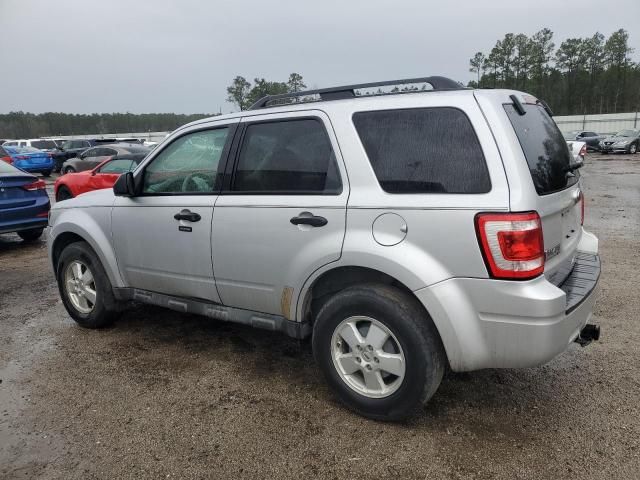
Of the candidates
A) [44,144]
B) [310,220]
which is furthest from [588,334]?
[44,144]

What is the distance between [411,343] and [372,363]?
31cm

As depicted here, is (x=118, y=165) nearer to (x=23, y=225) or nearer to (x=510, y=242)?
(x=23, y=225)

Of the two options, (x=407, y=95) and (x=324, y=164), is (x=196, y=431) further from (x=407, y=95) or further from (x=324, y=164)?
(x=407, y=95)

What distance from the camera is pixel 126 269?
13.8ft

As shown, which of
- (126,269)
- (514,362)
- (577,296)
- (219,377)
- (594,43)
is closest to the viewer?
(514,362)

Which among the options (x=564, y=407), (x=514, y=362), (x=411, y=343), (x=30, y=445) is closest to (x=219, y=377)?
(x=30, y=445)

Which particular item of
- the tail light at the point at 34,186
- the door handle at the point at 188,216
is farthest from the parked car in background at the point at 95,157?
the door handle at the point at 188,216

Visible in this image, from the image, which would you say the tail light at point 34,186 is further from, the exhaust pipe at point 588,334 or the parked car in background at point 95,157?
the parked car in background at point 95,157

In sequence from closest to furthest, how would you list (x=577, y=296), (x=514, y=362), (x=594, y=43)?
(x=514, y=362)
(x=577, y=296)
(x=594, y=43)

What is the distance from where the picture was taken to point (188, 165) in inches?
152

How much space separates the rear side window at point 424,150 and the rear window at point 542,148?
274 mm

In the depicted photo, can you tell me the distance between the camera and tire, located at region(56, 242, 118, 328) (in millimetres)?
4363

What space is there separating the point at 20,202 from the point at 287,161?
655 centimetres

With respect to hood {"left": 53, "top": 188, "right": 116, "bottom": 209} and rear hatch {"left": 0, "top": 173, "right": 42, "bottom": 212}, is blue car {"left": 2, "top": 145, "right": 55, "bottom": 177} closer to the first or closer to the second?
rear hatch {"left": 0, "top": 173, "right": 42, "bottom": 212}
